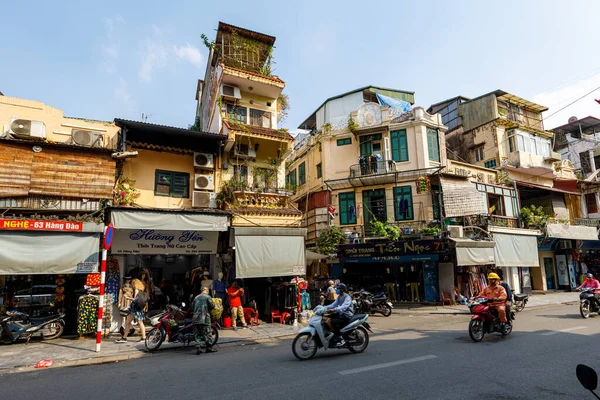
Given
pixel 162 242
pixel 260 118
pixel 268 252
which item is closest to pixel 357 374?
pixel 268 252

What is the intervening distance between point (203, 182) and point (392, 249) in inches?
441

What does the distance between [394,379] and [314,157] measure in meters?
19.9

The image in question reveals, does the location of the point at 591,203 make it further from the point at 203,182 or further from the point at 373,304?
the point at 203,182

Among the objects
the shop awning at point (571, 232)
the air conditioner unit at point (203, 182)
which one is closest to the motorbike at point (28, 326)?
the air conditioner unit at point (203, 182)

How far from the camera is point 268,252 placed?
41.6 ft

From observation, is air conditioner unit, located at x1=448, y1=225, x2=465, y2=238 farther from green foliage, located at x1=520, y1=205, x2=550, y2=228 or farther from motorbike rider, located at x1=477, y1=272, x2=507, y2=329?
motorbike rider, located at x1=477, y1=272, x2=507, y2=329

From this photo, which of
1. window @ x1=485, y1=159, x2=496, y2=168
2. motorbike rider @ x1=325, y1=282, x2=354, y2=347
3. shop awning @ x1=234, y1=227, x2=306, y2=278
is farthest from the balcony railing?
motorbike rider @ x1=325, y1=282, x2=354, y2=347

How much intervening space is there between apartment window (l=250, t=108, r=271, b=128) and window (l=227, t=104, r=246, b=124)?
39cm

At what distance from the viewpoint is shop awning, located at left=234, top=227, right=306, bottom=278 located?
1221cm

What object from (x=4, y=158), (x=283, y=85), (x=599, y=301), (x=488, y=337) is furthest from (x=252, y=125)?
(x=599, y=301)

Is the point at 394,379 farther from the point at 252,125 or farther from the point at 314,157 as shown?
the point at 314,157

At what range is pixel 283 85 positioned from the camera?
15969 millimetres

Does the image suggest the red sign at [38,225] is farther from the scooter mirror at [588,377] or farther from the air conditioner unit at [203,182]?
the scooter mirror at [588,377]

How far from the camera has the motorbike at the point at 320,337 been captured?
7367 millimetres
